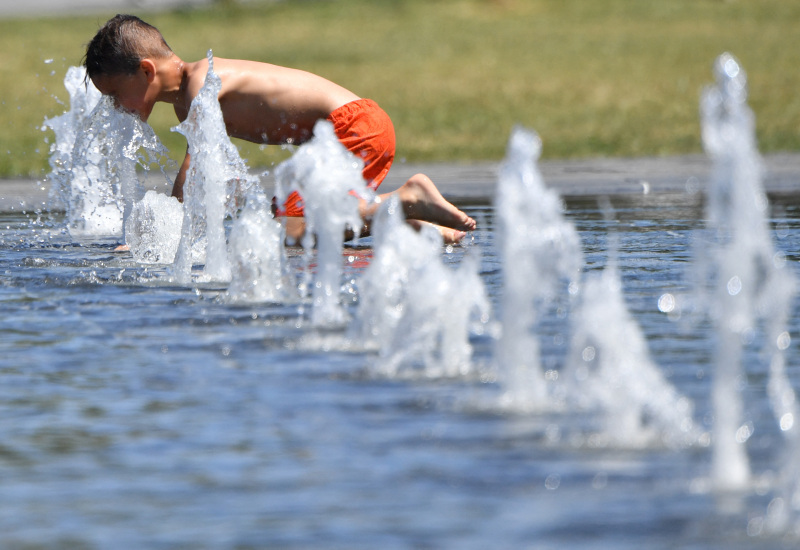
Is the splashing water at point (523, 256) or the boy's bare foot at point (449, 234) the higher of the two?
the boy's bare foot at point (449, 234)

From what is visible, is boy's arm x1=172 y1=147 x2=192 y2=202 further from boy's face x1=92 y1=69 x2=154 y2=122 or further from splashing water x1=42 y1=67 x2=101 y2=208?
splashing water x1=42 y1=67 x2=101 y2=208

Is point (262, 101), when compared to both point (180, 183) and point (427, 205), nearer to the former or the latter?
point (180, 183)

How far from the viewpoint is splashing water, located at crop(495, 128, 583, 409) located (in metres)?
3.30

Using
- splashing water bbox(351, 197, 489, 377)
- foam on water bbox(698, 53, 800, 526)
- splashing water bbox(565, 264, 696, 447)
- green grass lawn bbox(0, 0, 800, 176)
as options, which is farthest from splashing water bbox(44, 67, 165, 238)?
foam on water bbox(698, 53, 800, 526)

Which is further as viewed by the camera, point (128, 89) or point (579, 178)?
point (579, 178)

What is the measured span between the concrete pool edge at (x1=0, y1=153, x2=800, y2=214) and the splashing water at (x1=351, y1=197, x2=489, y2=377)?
159 inches

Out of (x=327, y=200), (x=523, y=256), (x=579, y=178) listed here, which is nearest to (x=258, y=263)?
(x=327, y=200)

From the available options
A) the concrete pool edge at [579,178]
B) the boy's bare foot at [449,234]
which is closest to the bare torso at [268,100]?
the boy's bare foot at [449,234]

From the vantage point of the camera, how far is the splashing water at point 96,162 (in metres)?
6.47

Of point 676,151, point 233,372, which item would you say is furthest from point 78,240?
point 676,151

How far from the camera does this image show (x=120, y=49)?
5715mm

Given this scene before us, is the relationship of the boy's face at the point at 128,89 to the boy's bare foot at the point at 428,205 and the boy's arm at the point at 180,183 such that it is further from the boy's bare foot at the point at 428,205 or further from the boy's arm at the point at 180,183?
the boy's bare foot at the point at 428,205

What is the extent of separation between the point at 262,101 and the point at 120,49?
26.5 inches

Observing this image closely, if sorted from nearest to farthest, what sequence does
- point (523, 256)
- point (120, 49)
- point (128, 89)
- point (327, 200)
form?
point (523, 256)
point (327, 200)
point (120, 49)
point (128, 89)
